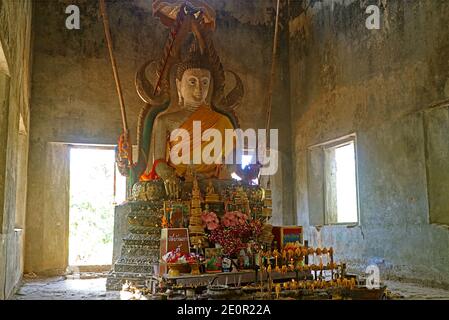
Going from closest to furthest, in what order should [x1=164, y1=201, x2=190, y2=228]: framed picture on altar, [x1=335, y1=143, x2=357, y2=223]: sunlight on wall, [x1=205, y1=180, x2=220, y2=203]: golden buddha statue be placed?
[x1=164, y1=201, x2=190, y2=228]: framed picture on altar, [x1=205, y1=180, x2=220, y2=203]: golden buddha statue, [x1=335, y1=143, x2=357, y2=223]: sunlight on wall

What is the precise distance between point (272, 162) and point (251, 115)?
40.5 inches

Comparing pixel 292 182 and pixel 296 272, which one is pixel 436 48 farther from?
pixel 292 182

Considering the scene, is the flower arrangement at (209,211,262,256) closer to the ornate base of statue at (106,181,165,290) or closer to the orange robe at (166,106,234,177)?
the ornate base of statue at (106,181,165,290)

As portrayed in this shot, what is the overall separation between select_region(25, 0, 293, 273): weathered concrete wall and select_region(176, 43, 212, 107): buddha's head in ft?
5.73

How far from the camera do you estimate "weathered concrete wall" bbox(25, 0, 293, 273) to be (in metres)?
8.03

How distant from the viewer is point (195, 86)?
733 cm

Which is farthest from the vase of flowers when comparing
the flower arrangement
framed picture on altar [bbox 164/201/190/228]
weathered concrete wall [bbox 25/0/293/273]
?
weathered concrete wall [bbox 25/0/293/273]

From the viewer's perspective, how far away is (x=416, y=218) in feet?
20.9

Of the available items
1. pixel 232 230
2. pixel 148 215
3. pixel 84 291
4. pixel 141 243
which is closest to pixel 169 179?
pixel 148 215

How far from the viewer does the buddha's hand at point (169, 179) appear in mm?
6145

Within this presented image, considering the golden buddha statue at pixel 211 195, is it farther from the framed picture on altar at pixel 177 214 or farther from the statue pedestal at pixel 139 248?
the statue pedestal at pixel 139 248

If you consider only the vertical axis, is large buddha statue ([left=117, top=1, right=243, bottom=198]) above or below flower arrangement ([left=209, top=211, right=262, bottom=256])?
A: above

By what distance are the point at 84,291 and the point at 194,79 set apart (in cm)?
347
